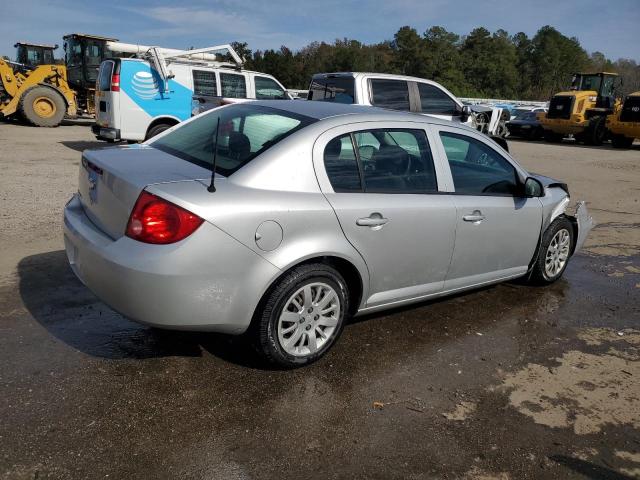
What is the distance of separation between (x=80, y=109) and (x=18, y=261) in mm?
17061

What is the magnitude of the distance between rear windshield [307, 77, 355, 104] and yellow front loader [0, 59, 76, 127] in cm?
1289

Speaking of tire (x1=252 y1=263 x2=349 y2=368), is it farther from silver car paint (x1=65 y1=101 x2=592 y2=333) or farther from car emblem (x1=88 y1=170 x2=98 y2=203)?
car emblem (x1=88 y1=170 x2=98 y2=203)

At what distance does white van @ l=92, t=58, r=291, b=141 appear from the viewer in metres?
12.0

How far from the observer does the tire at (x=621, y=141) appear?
23000mm

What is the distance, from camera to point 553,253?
16.9 feet

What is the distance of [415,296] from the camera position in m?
3.92

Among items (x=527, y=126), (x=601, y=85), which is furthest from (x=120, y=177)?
(x=601, y=85)

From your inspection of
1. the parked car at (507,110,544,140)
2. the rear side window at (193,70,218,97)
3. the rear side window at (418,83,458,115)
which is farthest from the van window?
the parked car at (507,110,544,140)

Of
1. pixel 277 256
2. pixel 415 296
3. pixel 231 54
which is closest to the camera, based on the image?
pixel 277 256

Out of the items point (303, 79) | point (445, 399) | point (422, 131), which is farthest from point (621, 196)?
point (303, 79)

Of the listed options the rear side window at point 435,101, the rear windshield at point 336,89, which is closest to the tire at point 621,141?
the rear side window at point 435,101

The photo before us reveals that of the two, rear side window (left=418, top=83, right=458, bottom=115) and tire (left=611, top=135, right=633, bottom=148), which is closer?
rear side window (left=418, top=83, right=458, bottom=115)

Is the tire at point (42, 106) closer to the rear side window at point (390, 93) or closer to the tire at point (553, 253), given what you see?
the rear side window at point (390, 93)

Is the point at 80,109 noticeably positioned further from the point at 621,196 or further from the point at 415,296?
the point at 415,296
